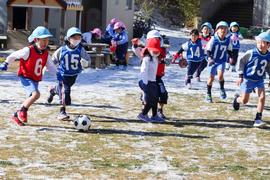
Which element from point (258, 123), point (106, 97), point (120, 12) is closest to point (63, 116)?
point (106, 97)

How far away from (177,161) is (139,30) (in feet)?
80.8

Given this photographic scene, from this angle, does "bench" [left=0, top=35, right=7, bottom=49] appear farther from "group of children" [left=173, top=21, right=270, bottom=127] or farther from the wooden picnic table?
"group of children" [left=173, top=21, right=270, bottom=127]

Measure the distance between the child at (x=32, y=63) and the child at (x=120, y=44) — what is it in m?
9.11

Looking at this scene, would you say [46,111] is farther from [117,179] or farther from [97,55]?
[97,55]

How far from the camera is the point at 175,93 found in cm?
1427

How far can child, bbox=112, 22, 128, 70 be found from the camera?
19031 millimetres

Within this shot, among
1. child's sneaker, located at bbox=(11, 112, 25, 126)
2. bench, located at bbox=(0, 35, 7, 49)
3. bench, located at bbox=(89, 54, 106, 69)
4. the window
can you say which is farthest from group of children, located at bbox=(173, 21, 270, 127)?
the window

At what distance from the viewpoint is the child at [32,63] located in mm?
9625

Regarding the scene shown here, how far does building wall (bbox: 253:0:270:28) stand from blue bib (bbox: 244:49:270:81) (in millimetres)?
31749

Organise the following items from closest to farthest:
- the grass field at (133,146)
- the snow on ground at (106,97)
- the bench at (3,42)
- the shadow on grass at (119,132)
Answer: the grass field at (133,146) < the snow on ground at (106,97) < the shadow on grass at (119,132) < the bench at (3,42)

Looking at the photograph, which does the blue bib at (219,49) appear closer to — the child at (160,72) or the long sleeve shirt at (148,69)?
the child at (160,72)

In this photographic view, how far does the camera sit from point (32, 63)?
32.1ft

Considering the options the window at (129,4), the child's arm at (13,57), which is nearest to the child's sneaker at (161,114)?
the child's arm at (13,57)

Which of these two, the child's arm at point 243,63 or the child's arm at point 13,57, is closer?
the child's arm at point 13,57
